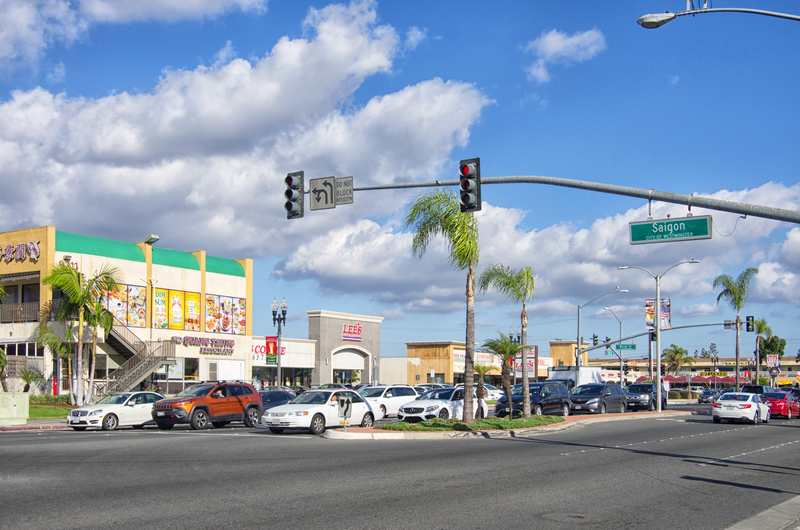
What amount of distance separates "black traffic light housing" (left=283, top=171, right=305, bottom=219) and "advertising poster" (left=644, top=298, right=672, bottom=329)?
36169mm

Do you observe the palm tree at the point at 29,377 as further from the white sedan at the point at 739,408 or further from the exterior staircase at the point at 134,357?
the white sedan at the point at 739,408

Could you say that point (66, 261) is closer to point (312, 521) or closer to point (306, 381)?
point (306, 381)

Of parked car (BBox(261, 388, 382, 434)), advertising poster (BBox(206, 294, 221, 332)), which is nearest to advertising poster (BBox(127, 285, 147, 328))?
advertising poster (BBox(206, 294, 221, 332))

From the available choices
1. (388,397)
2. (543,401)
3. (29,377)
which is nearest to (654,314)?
(543,401)

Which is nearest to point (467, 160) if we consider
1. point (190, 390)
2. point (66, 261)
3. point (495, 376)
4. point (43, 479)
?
point (43, 479)

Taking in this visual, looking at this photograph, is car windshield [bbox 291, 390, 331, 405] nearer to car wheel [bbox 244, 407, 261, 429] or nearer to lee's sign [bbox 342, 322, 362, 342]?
car wheel [bbox 244, 407, 261, 429]

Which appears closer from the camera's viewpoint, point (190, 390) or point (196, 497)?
point (196, 497)

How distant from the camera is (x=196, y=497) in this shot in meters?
10.1

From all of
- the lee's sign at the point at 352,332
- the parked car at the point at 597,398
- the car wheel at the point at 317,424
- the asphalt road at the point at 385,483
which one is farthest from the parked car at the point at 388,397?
the lee's sign at the point at 352,332

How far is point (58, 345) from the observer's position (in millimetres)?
38562

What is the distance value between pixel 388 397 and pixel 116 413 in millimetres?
11153

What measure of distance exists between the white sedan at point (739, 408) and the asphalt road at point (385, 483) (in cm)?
1055

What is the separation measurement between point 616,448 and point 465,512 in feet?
34.7

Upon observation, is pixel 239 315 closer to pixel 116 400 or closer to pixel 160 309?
pixel 160 309
